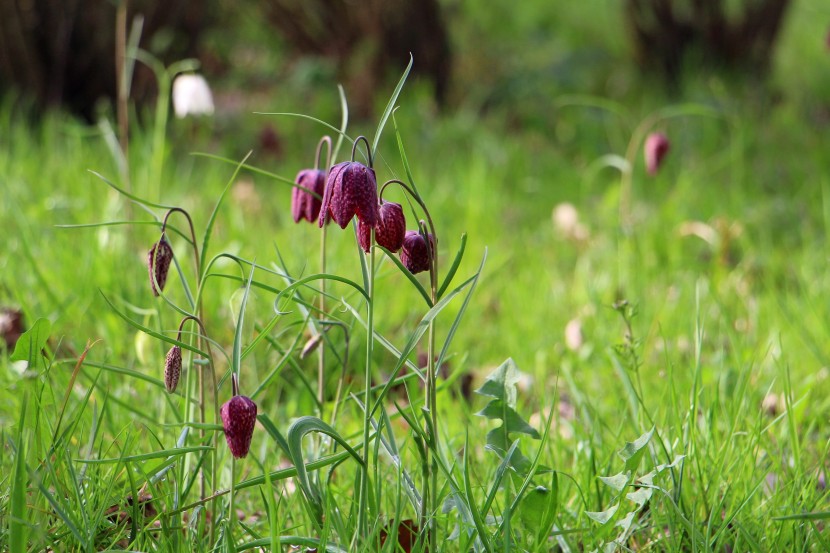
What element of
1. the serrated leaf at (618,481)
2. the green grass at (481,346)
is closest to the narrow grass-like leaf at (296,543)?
the green grass at (481,346)

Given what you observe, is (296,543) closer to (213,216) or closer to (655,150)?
(213,216)

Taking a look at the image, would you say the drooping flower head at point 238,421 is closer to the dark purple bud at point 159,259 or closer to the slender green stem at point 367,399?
the slender green stem at point 367,399

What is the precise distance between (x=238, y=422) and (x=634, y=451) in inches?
19.6

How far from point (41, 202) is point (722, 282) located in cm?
199

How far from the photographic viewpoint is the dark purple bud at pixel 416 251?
105 cm

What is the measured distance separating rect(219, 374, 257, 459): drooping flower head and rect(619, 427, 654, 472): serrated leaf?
18.6 inches

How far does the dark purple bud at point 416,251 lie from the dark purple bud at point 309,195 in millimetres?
208

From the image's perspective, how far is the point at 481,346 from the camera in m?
2.22

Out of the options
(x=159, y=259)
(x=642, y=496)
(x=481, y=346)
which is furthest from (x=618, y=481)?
(x=481, y=346)

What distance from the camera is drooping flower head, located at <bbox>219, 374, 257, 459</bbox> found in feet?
3.12

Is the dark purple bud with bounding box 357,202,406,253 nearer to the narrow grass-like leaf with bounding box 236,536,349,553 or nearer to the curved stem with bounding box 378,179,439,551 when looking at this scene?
the curved stem with bounding box 378,179,439,551

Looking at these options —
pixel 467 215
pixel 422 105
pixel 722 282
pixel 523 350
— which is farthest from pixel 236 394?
pixel 422 105

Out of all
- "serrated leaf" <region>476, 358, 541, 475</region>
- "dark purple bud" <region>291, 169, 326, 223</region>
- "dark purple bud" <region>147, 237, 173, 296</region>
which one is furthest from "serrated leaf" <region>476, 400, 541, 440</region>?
"dark purple bud" <region>147, 237, 173, 296</region>

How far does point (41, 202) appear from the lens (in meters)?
2.78
